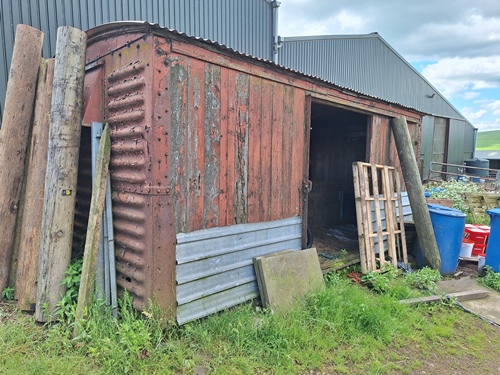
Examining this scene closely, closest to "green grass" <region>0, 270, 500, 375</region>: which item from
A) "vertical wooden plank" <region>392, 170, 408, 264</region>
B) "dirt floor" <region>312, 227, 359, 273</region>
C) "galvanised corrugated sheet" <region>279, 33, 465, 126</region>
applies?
"dirt floor" <region>312, 227, 359, 273</region>

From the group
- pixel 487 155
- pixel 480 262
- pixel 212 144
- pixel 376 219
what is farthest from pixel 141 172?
pixel 487 155

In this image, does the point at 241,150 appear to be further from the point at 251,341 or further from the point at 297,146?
the point at 251,341

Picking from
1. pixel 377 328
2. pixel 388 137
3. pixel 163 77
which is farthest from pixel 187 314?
pixel 388 137

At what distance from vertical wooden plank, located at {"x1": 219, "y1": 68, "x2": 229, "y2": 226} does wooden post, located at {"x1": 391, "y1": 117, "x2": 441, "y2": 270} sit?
3.63m

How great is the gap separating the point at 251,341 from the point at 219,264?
79cm

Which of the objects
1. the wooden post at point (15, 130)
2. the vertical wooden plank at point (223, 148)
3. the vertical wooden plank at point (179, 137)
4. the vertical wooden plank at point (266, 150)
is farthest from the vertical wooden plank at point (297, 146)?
the wooden post at point (15, 130)

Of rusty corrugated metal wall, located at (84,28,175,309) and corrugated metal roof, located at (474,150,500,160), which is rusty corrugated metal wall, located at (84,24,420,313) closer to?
rusty corrugated metal wall, located at (84,28,175,309)

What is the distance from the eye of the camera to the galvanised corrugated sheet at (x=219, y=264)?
2.94 metres

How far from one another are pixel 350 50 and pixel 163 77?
11.7 m

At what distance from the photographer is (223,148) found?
3.26m

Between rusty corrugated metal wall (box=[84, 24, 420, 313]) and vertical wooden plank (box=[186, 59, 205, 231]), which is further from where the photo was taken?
vertical wooden plank (box=[186, 59, 205, 231])

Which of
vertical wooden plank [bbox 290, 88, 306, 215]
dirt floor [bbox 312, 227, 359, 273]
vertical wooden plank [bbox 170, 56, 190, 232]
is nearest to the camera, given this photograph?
vertical wooden plank [bbox 170, 56, 190, 232]

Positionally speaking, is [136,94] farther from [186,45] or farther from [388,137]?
[388,137]

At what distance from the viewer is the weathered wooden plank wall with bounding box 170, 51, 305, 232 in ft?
9.57
